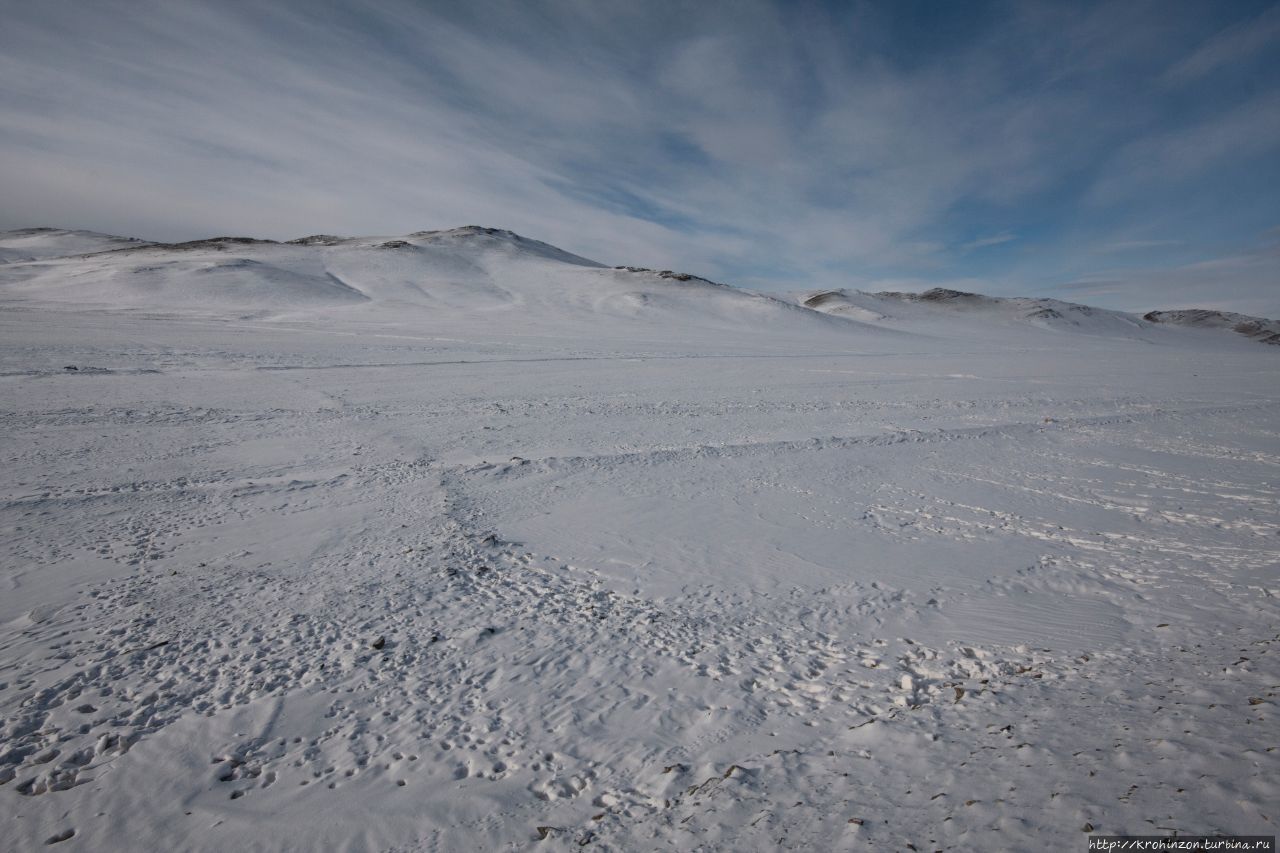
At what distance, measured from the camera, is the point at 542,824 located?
1928mm

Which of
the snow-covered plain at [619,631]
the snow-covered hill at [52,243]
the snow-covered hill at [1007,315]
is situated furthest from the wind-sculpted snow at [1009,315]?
the snow-covered hill at [52,243]

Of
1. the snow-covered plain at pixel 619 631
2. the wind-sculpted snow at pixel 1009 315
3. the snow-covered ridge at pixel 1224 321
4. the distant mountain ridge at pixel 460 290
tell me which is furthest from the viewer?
the snow-covered ridge at pixel 1224 321

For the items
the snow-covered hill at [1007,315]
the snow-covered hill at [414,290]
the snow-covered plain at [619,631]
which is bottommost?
the snow-covered plain at [619,631]

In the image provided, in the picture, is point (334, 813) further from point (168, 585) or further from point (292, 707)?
point (168, 585)

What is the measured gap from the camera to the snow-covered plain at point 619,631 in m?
1.95

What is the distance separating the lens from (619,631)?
9.87 feet

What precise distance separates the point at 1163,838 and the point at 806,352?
22.5m

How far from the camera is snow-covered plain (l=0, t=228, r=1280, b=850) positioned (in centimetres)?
195

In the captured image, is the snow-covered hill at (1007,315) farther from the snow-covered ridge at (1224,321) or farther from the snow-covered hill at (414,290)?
the snow-covered hill at (414,290)

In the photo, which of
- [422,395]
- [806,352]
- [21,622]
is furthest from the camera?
[806,352]

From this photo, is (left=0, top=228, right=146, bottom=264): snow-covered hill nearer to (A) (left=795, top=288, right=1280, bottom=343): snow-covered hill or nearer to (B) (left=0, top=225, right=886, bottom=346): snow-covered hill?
(B) (left=0, top=225, right=886, bottom=346): snow-covered hill

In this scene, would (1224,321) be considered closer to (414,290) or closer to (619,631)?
(414,290)

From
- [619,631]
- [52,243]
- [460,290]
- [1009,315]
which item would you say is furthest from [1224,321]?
[52,243]

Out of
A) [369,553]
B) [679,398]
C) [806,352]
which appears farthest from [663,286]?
[369,553]
